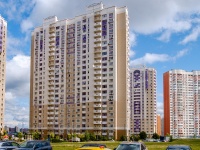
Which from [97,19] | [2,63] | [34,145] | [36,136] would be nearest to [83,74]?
[97,19]

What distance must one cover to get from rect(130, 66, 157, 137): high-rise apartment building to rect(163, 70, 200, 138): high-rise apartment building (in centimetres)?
970

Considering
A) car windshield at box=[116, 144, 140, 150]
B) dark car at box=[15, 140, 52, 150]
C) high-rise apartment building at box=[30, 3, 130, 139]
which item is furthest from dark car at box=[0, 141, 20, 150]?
high-rise apartment building at box=[30, 3, 130, 139]

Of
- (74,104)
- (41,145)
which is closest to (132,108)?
(74,104)

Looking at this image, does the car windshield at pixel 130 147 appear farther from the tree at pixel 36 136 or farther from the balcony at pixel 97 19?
the balcony at pixel 97 19

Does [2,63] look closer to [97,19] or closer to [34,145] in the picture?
[97,19]

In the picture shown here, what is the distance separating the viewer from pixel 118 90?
356 ft

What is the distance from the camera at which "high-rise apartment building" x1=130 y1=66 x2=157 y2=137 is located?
15400cm

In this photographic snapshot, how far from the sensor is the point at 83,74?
115688 millimetres

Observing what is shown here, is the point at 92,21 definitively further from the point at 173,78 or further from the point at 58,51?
the point at 173,78

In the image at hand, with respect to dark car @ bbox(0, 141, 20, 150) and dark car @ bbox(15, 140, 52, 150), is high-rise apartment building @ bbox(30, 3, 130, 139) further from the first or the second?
dark car @ bbox(15, 140, 52, 150)

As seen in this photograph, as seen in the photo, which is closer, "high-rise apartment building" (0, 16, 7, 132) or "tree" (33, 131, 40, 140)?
"tree" (33, 131, 40, 140)

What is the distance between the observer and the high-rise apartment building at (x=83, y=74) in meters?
109

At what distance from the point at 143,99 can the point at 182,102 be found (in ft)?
66.7

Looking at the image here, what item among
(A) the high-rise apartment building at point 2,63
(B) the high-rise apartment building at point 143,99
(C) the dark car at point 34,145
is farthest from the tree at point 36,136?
(C) the dark car at point 34,145
